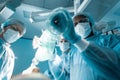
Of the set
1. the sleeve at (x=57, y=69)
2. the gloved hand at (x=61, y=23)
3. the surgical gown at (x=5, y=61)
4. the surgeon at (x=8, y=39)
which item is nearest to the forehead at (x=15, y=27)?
the surgeon at (x=8, y=39)

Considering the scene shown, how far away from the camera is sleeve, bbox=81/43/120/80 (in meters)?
1.08

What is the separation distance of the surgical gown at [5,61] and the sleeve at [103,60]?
2.49ft

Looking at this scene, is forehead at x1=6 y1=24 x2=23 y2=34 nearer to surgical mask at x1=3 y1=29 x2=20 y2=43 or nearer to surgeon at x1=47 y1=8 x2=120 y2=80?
surgical mask at x1=3 y1=29 x2=20 y2=43

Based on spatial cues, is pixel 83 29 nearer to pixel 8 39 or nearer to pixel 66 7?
pixel 8 39

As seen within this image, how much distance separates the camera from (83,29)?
1519 mm

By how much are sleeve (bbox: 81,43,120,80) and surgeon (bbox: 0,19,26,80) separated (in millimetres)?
711

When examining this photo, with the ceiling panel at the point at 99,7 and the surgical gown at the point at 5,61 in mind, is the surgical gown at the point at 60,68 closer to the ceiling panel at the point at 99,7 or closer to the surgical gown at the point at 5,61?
the surgical gown at the point at 5,61

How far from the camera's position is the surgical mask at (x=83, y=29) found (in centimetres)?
151

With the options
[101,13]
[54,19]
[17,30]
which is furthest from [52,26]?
[101,13]

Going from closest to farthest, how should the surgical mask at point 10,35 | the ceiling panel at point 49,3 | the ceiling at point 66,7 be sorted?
the surgical mask at point 10,35, the ceiling at point 66,7, the ceiling panel at point 49,3

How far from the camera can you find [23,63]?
285 centimetres

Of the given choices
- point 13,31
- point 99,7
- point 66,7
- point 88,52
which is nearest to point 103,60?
point 88,52

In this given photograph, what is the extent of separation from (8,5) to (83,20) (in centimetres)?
60

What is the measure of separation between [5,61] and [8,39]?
7.4 inches
